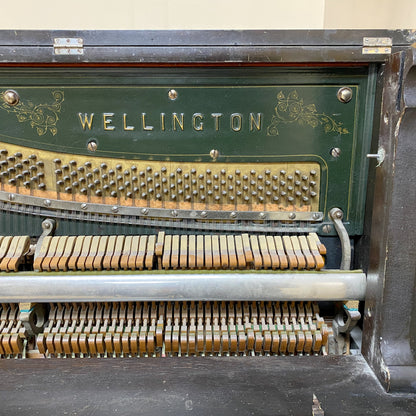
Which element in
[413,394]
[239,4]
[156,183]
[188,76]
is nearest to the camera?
[413,394]

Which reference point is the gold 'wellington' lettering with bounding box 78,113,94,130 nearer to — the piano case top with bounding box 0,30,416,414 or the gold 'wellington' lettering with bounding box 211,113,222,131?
the piano case top with bounding box 0,30,416,414

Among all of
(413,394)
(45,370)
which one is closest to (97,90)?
(45,370)

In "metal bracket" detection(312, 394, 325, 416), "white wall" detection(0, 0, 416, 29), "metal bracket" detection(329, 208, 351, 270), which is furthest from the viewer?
"white wall" detection(0, 0, 416, 29)

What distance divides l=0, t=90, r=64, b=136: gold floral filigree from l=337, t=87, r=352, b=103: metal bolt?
108 centimetres

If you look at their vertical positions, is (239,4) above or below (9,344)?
above

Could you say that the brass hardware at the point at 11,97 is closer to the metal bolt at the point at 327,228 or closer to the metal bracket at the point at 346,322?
the metal bolt at the point at 327,228

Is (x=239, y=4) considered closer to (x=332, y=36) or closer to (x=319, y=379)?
(x=332, y=36)

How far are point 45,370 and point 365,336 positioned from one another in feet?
3.95

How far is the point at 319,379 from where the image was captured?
1279 millimetres

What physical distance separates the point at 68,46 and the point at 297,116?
881 millimetres

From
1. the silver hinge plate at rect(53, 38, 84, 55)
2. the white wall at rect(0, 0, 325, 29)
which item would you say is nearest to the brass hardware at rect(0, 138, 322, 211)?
the silver hinge plate at rect(53, 38, 84, 55)

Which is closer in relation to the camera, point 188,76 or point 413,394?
point 413,394

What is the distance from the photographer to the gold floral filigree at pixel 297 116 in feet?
4.72

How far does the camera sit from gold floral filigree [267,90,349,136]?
144cm
